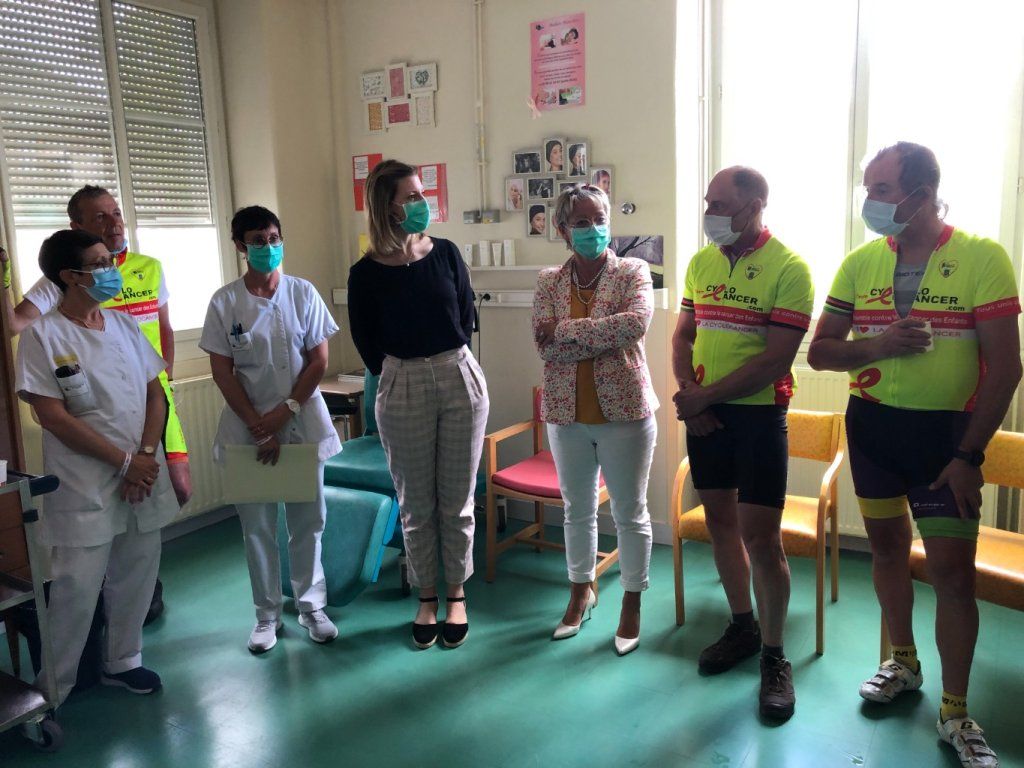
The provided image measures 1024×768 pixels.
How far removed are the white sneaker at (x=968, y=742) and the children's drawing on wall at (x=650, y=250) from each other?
199 cm

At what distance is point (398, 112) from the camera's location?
420 centimetres

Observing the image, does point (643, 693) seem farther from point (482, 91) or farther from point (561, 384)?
point (482, 91)

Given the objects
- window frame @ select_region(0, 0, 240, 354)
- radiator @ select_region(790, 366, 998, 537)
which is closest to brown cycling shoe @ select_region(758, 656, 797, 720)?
radiator @ select_region(790, 366, 998, 537)

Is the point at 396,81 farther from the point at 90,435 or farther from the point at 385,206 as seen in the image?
the point at 90,435

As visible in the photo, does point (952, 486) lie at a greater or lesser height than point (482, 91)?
lesser

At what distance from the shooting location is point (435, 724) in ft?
7.80

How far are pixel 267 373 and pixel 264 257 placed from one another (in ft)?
1.24

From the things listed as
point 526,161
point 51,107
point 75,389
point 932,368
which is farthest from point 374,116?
point 932,368

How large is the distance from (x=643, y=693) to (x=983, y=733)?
35.8 inches

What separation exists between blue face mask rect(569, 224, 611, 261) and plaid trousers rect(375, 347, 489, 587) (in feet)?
1.69

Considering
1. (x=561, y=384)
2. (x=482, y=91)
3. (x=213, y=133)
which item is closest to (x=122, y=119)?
(x=213, y=133)

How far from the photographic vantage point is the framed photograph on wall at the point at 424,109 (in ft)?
13.4

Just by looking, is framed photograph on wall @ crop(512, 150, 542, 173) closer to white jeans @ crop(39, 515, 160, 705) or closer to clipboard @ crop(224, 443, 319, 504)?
clipboard @ crop(224, 443, 319, 504)

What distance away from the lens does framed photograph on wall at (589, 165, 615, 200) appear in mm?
3627
